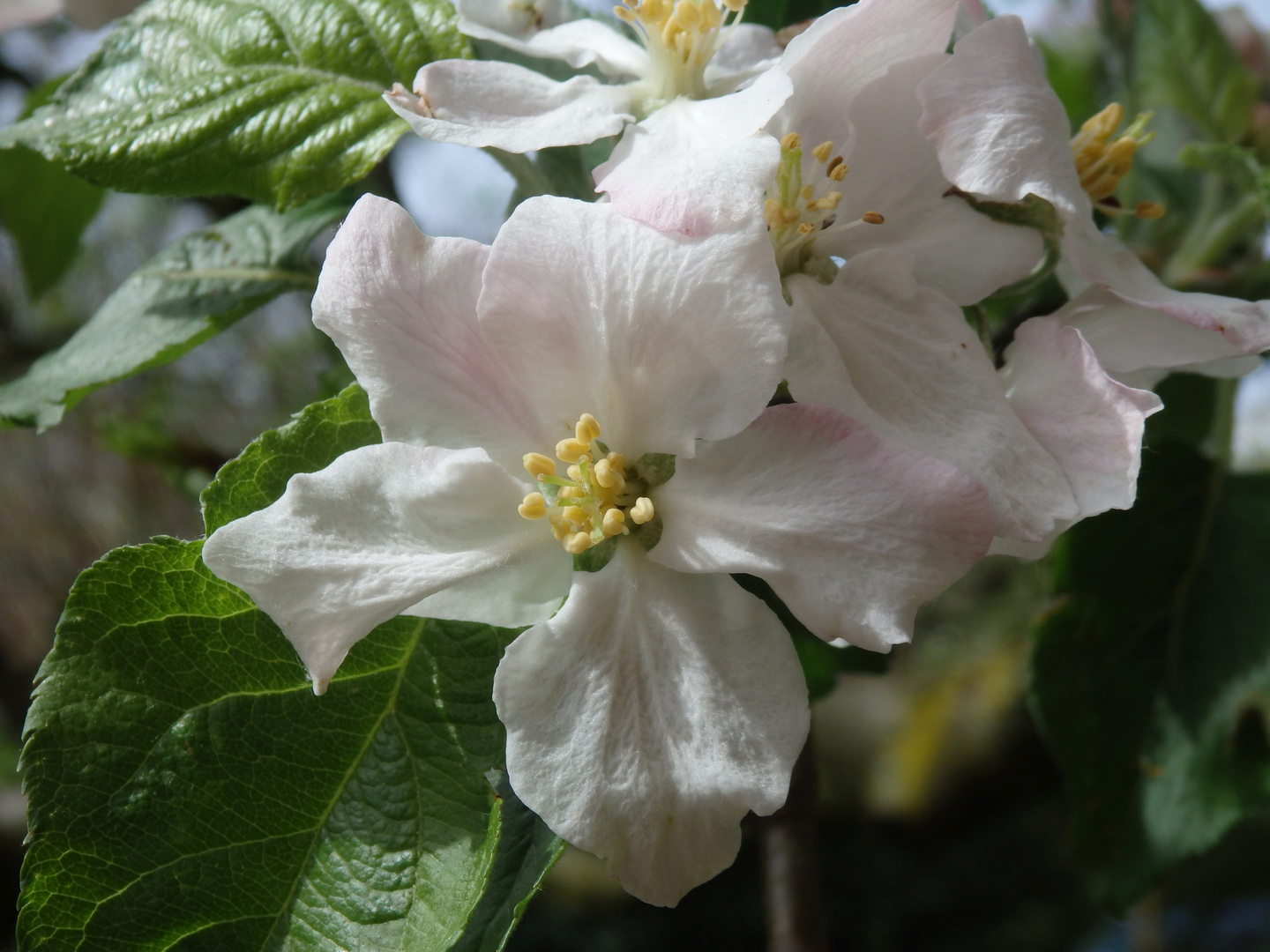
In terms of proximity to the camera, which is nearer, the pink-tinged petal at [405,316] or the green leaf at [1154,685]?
the pink-tinged petal at [405,316]

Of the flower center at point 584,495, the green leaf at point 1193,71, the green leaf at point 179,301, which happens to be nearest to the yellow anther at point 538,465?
the flower center at point 584,495

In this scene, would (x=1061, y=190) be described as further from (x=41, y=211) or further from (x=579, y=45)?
(x=41, y=211)

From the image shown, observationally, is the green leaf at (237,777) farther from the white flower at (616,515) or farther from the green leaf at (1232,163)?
the green leaf at (1232,163)

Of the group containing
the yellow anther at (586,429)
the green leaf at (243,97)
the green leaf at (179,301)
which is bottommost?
the green leaf at (179,301)

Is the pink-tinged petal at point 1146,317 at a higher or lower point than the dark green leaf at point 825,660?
higher

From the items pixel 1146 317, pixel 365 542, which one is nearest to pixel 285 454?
pixel 365 542

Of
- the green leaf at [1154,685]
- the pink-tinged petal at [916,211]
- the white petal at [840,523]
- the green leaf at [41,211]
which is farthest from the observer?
the green leaf at [41,211]

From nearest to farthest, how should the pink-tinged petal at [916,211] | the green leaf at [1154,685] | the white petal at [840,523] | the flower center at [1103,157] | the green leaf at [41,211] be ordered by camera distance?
the white petal at [840,523], the pink-tinged petal at [916,211], the flower center at [1103,157], the green leaf at [1154,685], the green leaf at [41,211]
